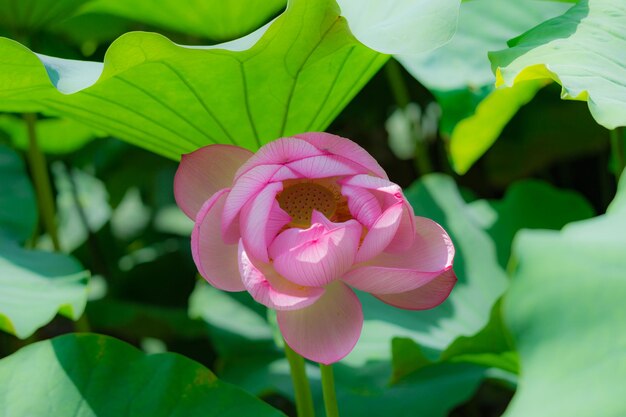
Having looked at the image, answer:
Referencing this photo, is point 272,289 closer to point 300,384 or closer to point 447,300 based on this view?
point 300,384

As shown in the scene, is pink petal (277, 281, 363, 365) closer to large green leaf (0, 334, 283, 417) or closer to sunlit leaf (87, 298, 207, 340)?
large green leaf (0, 334, 283, 417)

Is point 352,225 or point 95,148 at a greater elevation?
point 352,225

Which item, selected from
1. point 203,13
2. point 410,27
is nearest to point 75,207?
point 203,13

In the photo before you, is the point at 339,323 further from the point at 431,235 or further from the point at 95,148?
the point at 95,148

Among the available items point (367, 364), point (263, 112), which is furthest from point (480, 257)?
point (263, 112)

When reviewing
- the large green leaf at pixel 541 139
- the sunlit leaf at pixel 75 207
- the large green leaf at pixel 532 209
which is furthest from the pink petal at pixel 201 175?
the sunlit leaf at pixel 75 207
